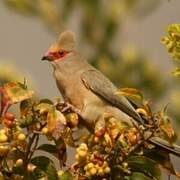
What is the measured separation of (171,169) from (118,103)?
1502 mm

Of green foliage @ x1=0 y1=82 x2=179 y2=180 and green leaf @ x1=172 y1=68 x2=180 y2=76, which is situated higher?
green leaf @ x1=172 y1=68 x2=180 y2=76

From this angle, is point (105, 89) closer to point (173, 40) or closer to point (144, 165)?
point (173, 40)

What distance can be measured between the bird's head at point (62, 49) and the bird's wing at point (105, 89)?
175mm

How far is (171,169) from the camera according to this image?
2.90m

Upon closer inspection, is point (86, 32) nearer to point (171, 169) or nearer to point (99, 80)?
point (99, 80)

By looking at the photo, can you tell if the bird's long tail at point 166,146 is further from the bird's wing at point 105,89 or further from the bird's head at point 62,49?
the bird's head at point 62,49

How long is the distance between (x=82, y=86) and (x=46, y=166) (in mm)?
1931

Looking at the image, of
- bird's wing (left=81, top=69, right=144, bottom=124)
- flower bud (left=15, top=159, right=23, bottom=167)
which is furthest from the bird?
flower bud (left=15, top=159, right=23, bottom=167)

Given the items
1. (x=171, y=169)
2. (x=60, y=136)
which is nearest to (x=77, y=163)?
(x=60, y=136)

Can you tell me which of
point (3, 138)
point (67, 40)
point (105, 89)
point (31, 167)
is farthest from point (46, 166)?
point (105, 89)

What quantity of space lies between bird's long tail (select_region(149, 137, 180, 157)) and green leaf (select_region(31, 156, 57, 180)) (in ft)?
1.18

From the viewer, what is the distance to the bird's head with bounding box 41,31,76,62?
4.21 m

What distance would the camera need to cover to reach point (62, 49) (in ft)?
14.6

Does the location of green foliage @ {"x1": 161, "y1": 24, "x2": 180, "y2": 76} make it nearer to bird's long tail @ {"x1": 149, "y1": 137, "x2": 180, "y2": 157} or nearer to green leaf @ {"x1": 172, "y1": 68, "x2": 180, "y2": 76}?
green leaf @ {"x1": 172, "y1": 68, "x2": 180, "y2": 76}
